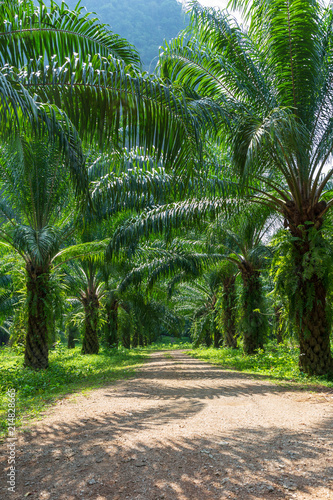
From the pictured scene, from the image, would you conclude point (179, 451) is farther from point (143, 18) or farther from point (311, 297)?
point (143, 18)

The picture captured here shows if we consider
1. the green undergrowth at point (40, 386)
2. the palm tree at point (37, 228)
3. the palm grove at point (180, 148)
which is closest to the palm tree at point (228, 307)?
the palm grove at point (180, 148)

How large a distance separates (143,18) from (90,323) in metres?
105

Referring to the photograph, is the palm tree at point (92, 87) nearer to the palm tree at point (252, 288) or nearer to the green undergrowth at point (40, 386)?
the green undergrowth at point (40, 386)

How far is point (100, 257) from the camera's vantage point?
11555mm

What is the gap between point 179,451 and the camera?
10.2 feet

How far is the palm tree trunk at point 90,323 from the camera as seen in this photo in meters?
16.9

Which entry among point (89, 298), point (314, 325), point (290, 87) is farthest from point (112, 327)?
point (290, 87)

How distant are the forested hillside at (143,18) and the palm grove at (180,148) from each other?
7526cm

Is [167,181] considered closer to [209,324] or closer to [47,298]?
[47,298]

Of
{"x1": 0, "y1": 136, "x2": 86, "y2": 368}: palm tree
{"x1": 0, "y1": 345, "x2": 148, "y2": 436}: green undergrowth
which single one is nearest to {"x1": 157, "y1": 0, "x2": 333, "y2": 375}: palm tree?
{"x1": 0, "y1": 136, "x2": 86, "y2": 368}: palm tree

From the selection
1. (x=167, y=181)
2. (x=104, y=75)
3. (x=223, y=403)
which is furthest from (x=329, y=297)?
(x=104, y=75)

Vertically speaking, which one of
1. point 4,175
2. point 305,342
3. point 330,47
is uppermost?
point 330,47

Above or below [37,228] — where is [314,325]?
below

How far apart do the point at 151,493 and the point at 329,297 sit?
625cm
